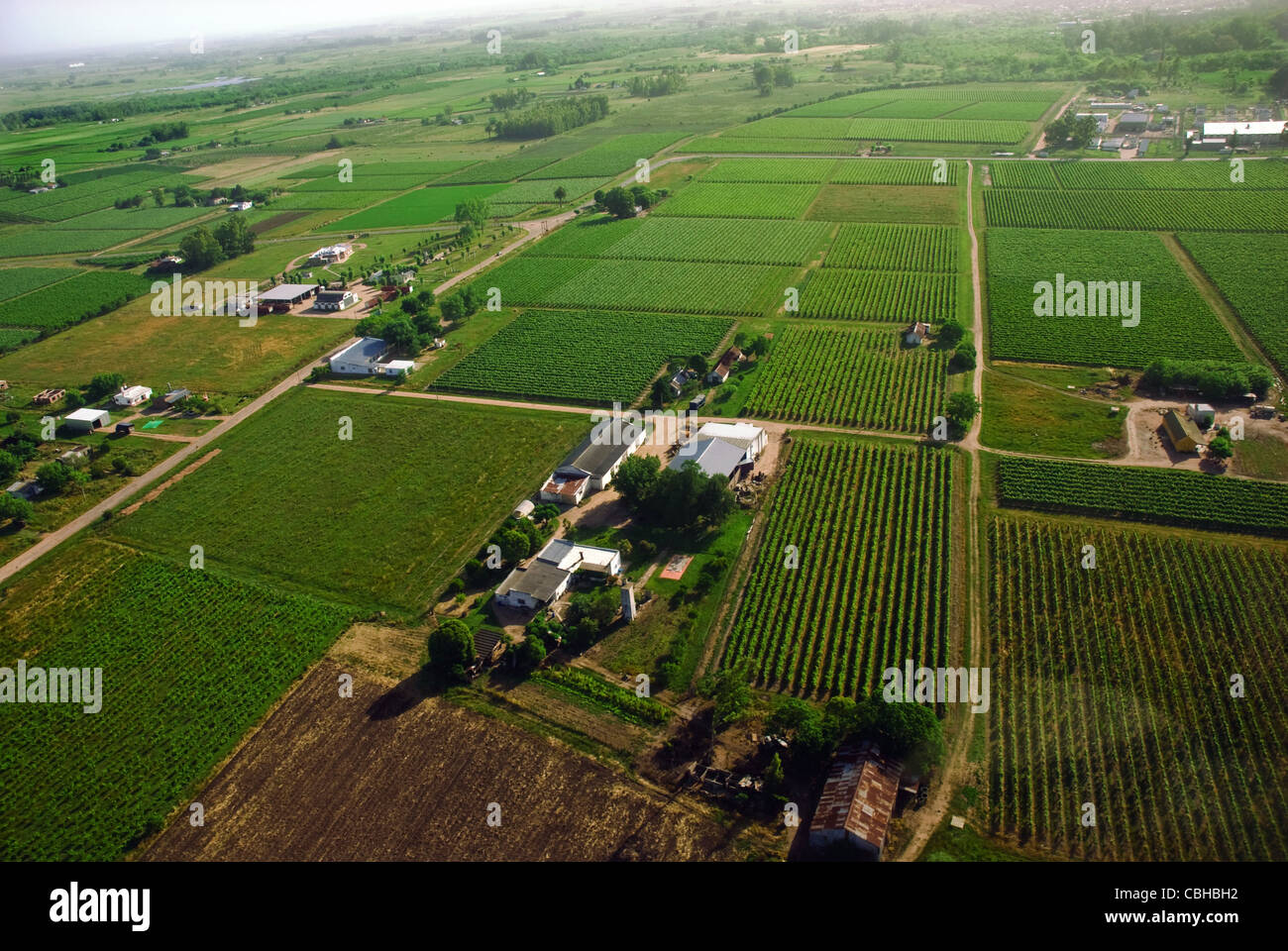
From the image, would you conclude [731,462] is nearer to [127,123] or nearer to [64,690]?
[64,690]

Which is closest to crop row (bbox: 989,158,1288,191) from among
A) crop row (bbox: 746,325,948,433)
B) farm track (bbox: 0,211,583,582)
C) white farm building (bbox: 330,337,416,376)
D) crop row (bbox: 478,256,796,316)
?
crop row (bbox: 478,256,796,316)

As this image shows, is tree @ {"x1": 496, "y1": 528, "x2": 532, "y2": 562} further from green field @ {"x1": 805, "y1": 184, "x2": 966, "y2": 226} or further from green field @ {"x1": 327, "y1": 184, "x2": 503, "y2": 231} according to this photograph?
green field @ {"x1": 327, "y1": 184, "x2": 503, "y2": 231}

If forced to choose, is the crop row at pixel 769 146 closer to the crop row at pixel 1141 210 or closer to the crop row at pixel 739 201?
the crop row at pixel 739 201

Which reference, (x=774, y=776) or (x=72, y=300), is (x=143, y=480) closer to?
(x=72, y=300)

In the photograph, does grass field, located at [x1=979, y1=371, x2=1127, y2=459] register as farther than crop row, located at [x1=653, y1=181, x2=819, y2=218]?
No

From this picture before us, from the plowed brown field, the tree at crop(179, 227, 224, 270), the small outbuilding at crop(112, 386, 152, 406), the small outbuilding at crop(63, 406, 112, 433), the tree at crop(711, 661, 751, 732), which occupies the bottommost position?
the plowed brown field

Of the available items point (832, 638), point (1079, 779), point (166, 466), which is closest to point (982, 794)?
point (1079, 779)

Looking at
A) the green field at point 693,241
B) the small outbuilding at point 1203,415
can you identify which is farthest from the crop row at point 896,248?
the small outbuilding at point 1203,415
